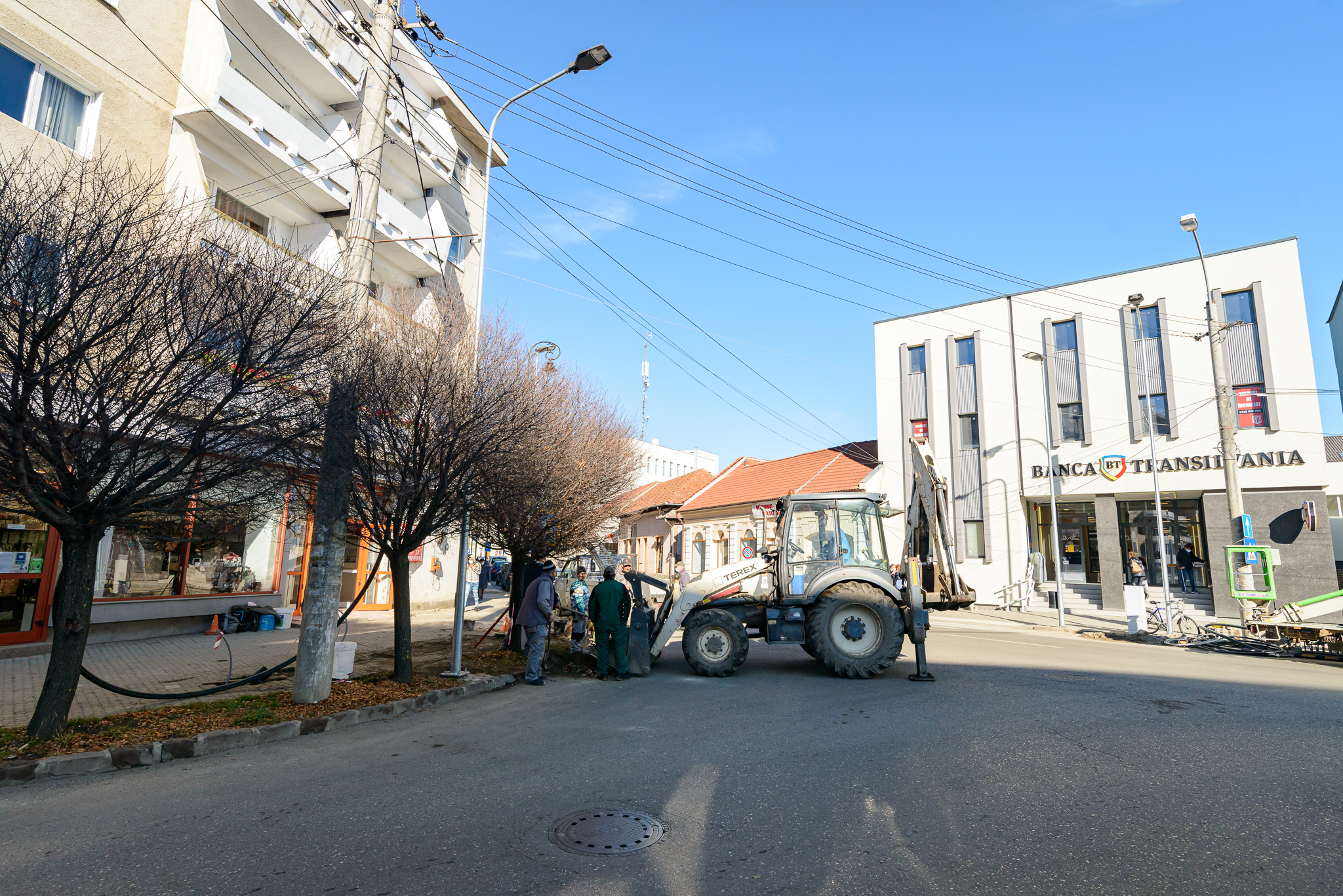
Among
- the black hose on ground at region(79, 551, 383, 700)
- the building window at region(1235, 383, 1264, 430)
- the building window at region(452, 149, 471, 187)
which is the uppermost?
the building window at region(452, 149, 471, 187)

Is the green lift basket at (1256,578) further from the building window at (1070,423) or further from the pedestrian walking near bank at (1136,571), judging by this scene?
the building window at (1070,423)

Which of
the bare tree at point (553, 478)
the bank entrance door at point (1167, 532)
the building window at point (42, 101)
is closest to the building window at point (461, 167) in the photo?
the bare tree at point (553, 478)

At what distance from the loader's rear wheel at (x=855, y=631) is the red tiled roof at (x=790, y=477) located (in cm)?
1870

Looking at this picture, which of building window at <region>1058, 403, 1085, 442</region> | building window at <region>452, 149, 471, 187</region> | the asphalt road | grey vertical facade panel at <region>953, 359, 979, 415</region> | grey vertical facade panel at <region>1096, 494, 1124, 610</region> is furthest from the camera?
grey vertical facade panel at <region>953, 359, 979, 415</region>

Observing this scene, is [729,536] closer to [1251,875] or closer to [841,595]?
[841,595]

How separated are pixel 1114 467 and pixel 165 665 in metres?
27.5

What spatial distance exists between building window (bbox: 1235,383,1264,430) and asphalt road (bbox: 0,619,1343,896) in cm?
1816

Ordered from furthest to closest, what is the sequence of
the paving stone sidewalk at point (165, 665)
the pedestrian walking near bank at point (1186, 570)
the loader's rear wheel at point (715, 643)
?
1. the pedestrian walking near bank at point (1186, 570)
2. the loader's rear wheel at point (715, 643)
3. the paving stone sidewalk at point (165, 665)

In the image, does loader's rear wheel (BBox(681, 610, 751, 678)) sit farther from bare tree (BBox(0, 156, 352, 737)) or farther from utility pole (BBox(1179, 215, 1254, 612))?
utility pole (BBox(1179, 215, 1254, 612))

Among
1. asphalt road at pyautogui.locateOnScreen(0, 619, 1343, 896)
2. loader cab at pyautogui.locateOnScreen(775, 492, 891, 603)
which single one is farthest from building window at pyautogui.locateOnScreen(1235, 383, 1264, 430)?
loader cab at pyautogui.locateOnScreen(775, 492, 891, 603)

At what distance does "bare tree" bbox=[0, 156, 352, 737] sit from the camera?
5.46 m

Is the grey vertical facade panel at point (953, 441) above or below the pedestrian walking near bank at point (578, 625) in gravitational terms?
above

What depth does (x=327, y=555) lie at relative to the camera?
27.1 feet

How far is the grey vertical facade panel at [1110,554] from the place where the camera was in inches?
934
